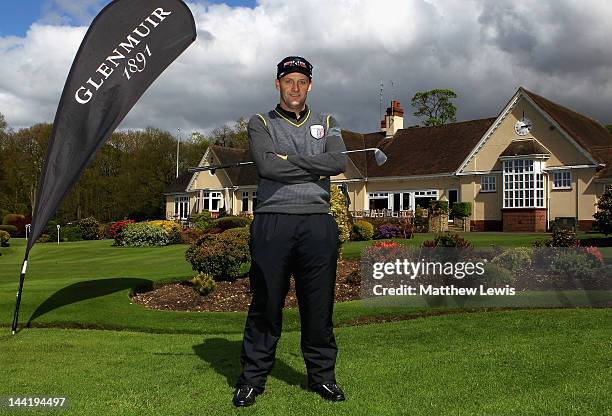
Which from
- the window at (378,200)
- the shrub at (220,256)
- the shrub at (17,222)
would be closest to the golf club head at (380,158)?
the shrub at (220,256)

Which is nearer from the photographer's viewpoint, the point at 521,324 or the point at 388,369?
the point at 388,369

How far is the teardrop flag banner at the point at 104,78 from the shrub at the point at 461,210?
Answer: 87.8 feet

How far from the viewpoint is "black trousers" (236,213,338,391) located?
3.91m

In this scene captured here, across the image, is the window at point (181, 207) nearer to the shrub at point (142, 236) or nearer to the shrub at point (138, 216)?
the shrub at point (138, 216)

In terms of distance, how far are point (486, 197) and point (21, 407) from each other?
31.7 metres

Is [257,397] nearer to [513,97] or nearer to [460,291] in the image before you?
[460,291]

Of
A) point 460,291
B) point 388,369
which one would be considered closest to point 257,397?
point 388,369

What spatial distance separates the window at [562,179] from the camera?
29.6 meters

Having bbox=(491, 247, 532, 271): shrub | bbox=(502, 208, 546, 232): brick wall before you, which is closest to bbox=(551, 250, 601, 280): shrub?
bbox=(491, 247, 532, 271): shrub

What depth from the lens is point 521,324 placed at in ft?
22.9

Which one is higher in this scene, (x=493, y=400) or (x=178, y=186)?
(x=178, y=186)

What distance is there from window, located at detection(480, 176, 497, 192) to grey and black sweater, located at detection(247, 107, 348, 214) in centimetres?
3015

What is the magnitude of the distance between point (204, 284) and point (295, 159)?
8024 mm

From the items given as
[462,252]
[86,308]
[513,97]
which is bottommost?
[86,308]
